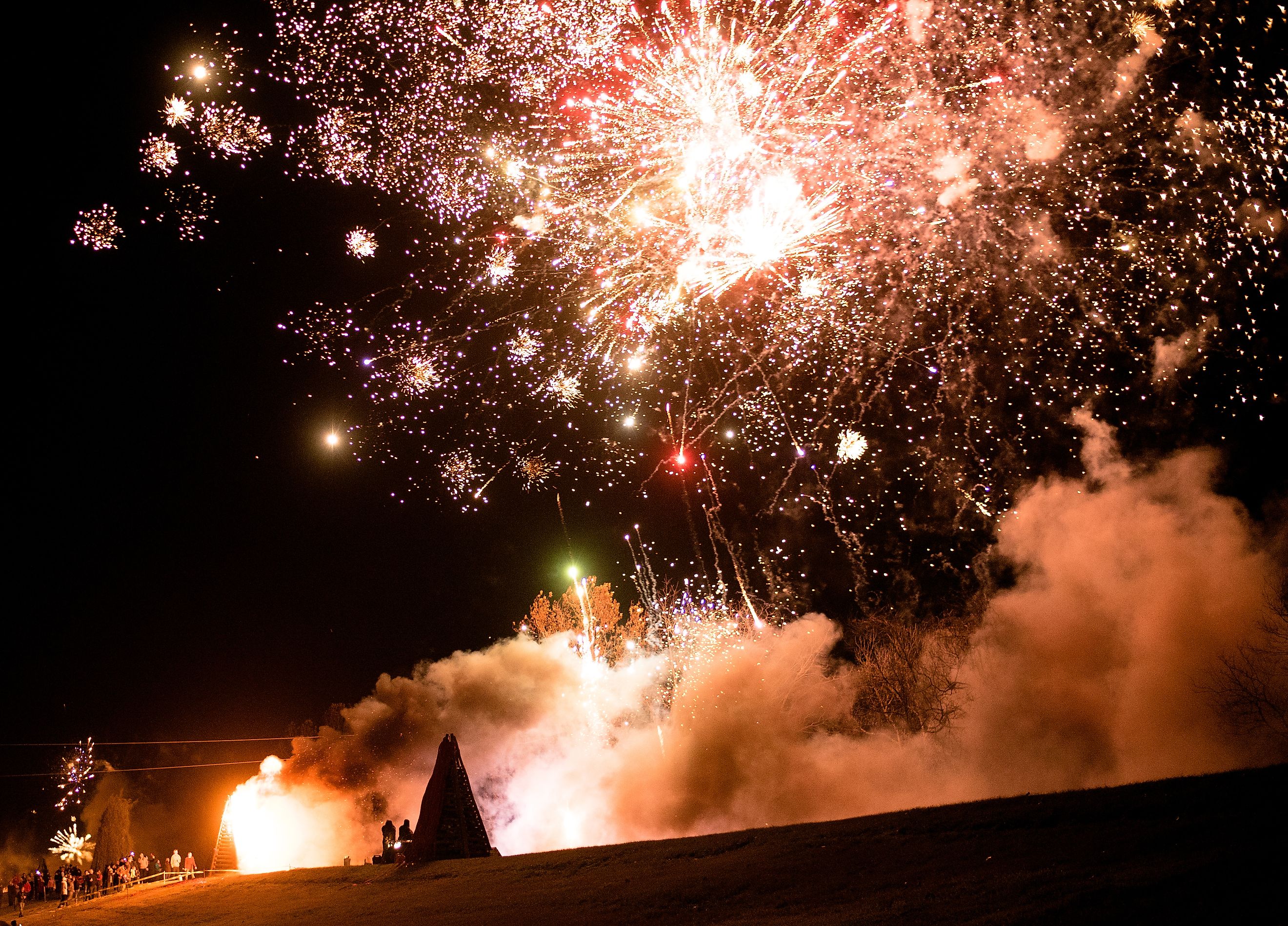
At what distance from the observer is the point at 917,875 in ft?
30.2

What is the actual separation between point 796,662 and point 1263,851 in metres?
18.6

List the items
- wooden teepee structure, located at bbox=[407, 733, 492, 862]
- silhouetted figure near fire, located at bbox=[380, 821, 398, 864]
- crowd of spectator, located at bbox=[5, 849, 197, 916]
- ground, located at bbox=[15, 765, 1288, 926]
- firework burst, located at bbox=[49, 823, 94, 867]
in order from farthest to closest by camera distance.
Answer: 1. firework burst, located at bbox=[49, 823, 94, 867]
2. crowd of spectator, located at bbox=[5, 849, 197, 916]
3. silhouetted figure near fire, located at bbox=[380, 821, 398, 864]
4. wooden teepee structure, located at bbox=[407, 733, 492, 862]
5. ground, located at bbox=[15, 765, 1288, 926]

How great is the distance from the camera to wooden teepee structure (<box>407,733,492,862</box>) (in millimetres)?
17719

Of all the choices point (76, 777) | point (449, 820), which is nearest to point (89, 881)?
point (76, 777)

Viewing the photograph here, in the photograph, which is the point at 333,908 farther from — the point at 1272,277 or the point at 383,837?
the point at 1272,277

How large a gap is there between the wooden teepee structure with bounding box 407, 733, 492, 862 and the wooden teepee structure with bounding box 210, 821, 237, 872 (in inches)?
359

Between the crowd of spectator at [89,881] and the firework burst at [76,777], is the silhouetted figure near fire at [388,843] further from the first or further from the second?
the firework burst at [76,777]

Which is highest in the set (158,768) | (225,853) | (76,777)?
(76,777)

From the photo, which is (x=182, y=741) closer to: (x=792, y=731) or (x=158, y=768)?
(x=158, y=768)

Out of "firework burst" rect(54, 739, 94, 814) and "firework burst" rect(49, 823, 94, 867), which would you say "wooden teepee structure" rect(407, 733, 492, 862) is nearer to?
"firework burst" rect(49, 823, 94, 867)

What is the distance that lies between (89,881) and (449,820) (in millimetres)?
13207

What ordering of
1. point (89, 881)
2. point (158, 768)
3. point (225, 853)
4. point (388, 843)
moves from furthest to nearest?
point (158, 768) < point (225, 853) < point (89, 881) < point (388, 843)

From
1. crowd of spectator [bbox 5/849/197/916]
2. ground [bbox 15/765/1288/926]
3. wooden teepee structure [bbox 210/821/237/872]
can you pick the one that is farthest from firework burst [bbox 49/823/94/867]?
ground [bbox 15/765/1288/926]

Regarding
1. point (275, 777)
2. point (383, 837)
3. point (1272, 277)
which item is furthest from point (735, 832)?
point (275, 777)
